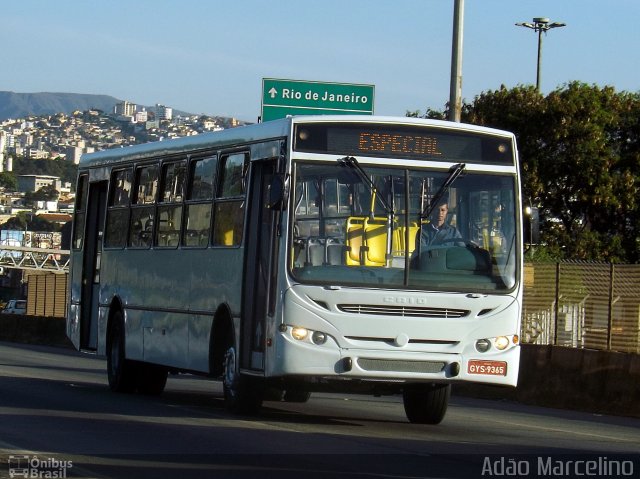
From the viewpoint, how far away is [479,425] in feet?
54.2

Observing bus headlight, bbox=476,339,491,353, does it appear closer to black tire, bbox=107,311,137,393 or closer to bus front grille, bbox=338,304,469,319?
bus front grille, bbox=338,304,469,319

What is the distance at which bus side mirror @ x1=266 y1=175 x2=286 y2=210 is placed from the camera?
14.3 m

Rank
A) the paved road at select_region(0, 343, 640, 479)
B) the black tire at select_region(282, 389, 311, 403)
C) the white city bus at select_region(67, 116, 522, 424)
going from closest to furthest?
the paved road at select_region(0, 343, 640, 479) < the white city bus at select_region(67, 116, 522, 424) < the black tire at select_region(282, 389, 311, 403)

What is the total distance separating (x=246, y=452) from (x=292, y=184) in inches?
128

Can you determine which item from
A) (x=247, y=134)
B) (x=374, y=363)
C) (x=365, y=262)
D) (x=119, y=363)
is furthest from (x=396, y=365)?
(x=119, y=363)

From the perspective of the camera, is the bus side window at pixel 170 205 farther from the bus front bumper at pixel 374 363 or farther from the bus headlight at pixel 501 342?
the bus headlight at pixel 501 342

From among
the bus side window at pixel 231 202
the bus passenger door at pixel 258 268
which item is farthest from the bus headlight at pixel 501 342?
the bus side window at pixel 231 202

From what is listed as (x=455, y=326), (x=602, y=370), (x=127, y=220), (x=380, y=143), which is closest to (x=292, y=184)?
(x=380, y=143)

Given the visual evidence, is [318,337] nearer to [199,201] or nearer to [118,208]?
[199,201]

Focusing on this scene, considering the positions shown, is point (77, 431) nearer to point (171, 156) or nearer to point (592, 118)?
point (171, 156)

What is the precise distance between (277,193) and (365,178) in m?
0.95

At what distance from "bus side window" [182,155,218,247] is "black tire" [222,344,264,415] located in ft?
5.65

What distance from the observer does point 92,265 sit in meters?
21.4

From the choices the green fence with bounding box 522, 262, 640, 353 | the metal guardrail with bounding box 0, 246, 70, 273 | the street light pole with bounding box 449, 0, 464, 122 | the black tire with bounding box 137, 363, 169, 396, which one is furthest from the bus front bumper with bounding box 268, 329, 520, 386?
the metal guardrail with bounding box 0, 246, 70, 273
